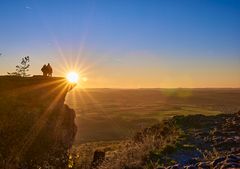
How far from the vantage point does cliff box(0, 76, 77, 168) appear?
13.1 metres

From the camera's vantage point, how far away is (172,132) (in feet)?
62.7

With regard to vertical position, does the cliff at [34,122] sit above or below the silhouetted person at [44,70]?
below

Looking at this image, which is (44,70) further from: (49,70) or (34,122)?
(34,122)

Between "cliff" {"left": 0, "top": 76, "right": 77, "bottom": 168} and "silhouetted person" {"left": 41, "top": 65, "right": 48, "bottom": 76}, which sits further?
"silhouetted person" {"left": 41, "top": 65, "right": 48, "bottom": 76}

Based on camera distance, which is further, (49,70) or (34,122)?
(49,70)

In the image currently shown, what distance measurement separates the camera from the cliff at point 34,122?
13102 mm

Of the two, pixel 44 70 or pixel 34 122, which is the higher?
pixel 44 70

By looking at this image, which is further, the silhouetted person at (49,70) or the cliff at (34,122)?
the silhouetted person at (49,70)

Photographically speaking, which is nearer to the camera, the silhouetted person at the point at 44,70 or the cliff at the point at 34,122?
the cliff at the point at 34,122

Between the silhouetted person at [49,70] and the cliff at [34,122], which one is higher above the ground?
the silhouetted person at [49,70]

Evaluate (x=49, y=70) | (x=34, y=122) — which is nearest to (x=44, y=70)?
(x=49, y=70)

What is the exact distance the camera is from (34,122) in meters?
15.6

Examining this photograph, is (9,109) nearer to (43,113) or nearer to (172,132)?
(43,113)

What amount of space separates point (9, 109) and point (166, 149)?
620cm
